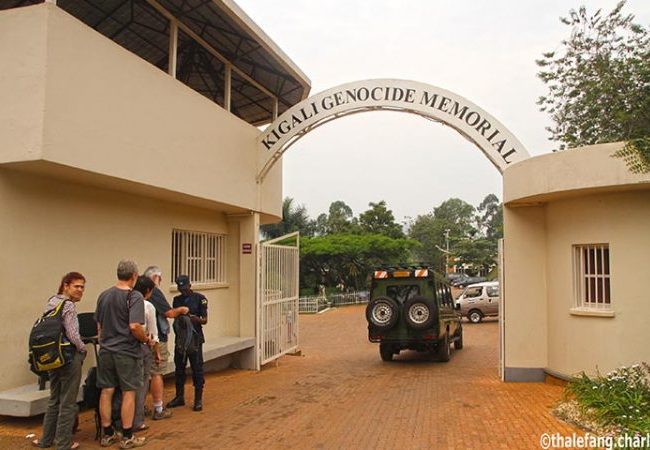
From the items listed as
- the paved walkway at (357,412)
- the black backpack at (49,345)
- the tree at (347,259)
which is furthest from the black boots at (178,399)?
the tree at (347,259)

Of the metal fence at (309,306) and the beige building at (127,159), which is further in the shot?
the metal fence at (309,306)

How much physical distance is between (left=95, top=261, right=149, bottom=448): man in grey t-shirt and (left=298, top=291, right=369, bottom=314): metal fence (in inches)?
1013

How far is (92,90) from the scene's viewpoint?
6.76 metres

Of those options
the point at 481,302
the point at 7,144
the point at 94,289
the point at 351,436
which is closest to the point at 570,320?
the point at 351,436

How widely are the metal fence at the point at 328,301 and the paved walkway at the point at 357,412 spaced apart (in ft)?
63.5

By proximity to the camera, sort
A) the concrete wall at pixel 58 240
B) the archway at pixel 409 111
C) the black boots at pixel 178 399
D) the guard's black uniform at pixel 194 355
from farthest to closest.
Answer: the archway at pixel 409 111 < the black boots at pixel 178 399 < the guard's black uniform at pixel 194 355 < the concrete wall at pixel 58 240

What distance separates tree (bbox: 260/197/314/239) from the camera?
44.8m

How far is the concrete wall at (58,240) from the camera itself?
252 inches

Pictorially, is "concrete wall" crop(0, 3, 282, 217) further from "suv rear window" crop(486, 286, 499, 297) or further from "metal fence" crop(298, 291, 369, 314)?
"metal fence" crop(298, 291, 369, 314)

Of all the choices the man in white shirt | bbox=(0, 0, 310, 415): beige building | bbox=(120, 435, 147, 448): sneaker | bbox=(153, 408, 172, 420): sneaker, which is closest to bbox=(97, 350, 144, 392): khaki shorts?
the man in white shirt

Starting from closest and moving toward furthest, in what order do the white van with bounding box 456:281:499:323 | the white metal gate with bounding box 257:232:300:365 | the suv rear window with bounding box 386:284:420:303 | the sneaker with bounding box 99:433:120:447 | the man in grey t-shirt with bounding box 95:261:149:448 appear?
the man in grey t-shirt with bounding box 95:261:149:448 → the sneaker with bounding box 99:433:120:447 → the white metal gate with bounding box 257:232:300:365 → the suv rear window with bounding box 386:284:420:303 → the white van with bounding box 456:281:499:323

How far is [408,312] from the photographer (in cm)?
1152

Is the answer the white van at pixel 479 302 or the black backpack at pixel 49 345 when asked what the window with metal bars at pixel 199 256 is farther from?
the white van at pixel 479 302

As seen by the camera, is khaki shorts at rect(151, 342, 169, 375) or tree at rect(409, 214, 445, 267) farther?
tree at rect(409, 214, 445, 267)
